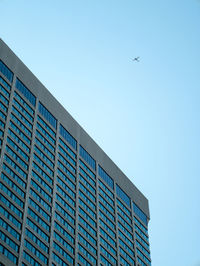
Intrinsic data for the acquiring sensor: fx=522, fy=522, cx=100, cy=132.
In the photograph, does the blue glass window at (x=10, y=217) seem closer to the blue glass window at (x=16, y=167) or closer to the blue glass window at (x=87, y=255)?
the blue glass window at (x=16, y=167)

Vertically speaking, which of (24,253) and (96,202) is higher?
(96,202)

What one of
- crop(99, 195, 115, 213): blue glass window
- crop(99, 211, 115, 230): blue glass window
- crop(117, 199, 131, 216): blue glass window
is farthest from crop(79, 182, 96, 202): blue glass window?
crop(117, 199, 131, 216): blue glass window

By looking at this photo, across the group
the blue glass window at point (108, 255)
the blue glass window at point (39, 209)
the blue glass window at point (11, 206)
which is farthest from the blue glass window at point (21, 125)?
the blue glass window at point (108, 255)

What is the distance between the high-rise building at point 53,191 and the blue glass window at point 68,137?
36cm

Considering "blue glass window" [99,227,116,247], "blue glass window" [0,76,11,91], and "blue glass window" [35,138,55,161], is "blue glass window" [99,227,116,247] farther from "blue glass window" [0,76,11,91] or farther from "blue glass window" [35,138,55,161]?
"blue glass window" [0,76,11,91]

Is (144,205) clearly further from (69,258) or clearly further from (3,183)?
(3,183)

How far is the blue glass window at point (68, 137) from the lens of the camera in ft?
432

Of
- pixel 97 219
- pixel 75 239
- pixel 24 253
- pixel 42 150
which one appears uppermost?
Result: pixel 42 150

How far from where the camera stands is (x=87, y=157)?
139 m

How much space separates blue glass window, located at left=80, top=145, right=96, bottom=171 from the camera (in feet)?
449

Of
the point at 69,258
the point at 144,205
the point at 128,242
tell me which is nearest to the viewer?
the point at 69,258

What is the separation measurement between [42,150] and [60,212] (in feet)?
49.0

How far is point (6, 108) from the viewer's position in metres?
112

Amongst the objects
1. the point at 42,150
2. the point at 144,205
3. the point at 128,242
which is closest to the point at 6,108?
the point at 42,150
